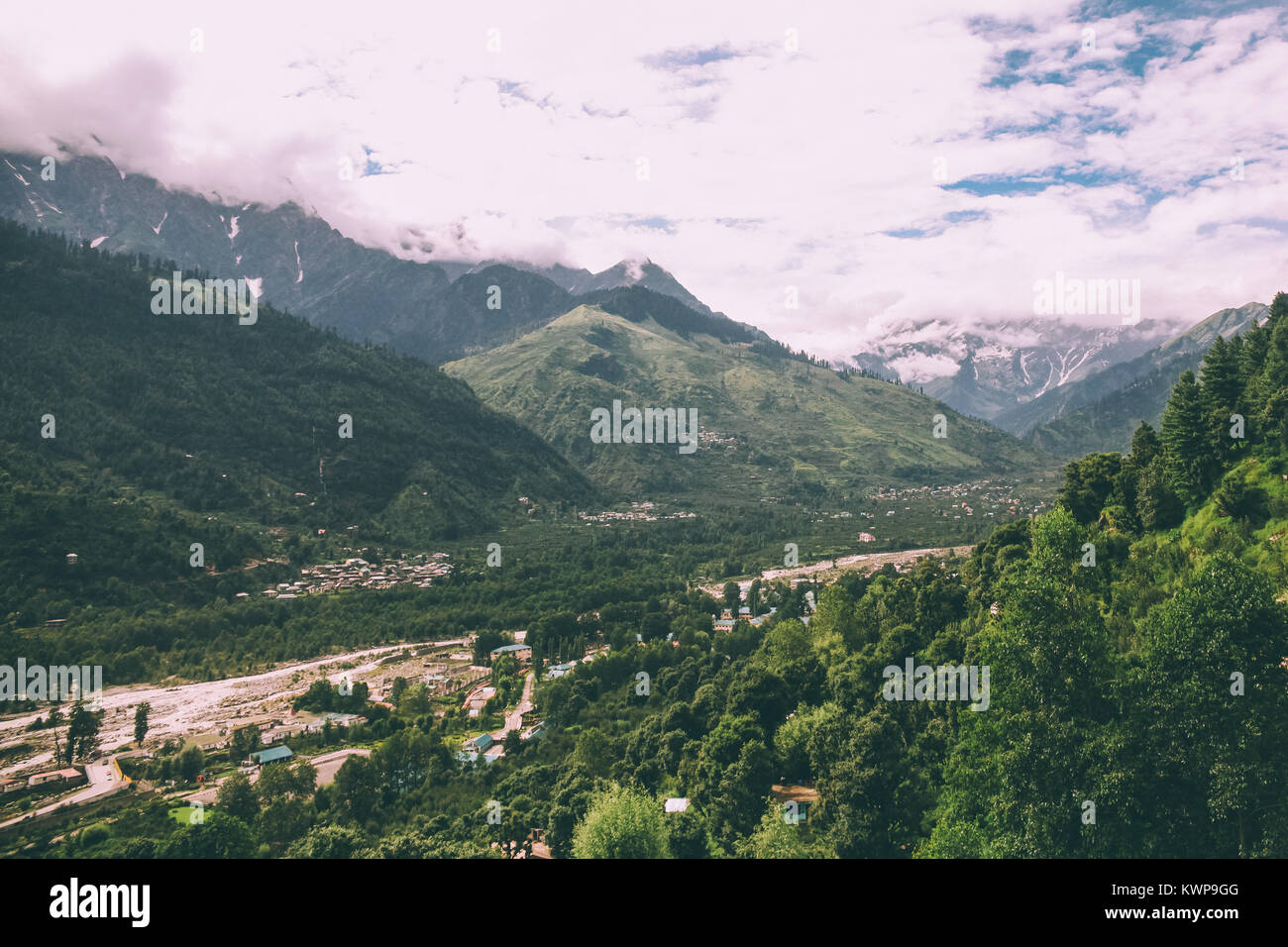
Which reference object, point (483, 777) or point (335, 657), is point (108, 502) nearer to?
point (335, 657)

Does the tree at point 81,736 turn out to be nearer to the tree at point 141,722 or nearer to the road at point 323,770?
the tree at point 141,722

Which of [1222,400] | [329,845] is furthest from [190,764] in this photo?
[1222,400]

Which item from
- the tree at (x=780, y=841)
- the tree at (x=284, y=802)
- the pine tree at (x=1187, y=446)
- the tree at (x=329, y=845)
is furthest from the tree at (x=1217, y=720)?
the tree at (x=284, y=802)

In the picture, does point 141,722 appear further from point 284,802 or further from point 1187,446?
point 1187,446

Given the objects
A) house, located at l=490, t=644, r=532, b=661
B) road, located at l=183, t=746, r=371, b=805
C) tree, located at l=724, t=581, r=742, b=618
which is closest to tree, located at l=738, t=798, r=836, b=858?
road, located at l=183, t=746, r=371, b=805

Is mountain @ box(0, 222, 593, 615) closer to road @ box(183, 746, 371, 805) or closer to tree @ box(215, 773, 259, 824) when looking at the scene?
road @ box(183, 746, 371, 805)
